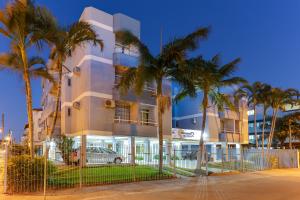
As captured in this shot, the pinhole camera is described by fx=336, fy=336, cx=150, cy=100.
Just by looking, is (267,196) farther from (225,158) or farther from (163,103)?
(225,158)

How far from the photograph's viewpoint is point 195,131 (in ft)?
128

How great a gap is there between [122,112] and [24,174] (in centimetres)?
1906

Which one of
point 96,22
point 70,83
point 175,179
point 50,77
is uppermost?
point 96,22

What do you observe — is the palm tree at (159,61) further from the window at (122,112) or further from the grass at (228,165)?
the window at (122,112)

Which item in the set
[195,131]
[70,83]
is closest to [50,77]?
[70,83]

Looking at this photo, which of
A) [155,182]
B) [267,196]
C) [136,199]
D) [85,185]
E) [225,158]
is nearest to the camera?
[136,199]

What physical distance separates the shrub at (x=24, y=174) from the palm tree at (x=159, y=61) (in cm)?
753

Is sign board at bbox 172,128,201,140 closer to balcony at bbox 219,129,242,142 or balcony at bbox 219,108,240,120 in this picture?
balcony at bbox 219,129,242,142

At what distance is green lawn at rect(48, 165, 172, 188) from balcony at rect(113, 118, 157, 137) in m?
9.91

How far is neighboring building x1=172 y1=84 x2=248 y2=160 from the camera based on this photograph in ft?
133

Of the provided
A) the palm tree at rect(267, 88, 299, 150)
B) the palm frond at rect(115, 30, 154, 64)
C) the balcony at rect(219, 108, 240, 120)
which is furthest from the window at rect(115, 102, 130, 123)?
the balcony at rect(219, 108, 240, 120)

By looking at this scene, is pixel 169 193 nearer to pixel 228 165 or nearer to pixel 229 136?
pixel 228 165

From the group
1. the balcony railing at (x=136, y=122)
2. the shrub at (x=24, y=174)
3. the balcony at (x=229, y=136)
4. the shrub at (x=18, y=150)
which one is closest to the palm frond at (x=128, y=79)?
the shrub at (x=18, y=150)

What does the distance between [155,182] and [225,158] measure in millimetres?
8311
